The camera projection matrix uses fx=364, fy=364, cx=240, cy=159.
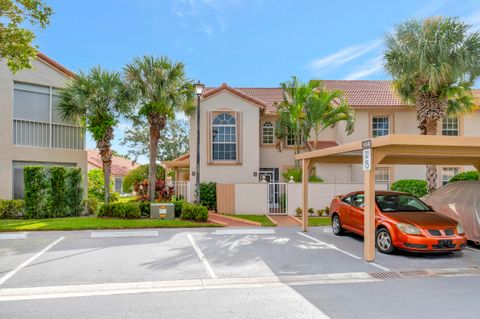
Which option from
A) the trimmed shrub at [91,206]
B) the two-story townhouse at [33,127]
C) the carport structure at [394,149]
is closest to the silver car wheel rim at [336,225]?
the carport structure at [394,149]

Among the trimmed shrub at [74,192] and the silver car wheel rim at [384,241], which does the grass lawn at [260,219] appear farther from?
the trimmed shrub at [74,192]

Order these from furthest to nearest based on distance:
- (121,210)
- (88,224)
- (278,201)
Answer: (278,201) < (121,210) < (88,224)

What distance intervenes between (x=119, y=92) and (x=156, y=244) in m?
9.27

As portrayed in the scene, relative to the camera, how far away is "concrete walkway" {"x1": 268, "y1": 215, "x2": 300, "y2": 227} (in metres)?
15.0

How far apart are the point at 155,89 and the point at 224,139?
5075 mm

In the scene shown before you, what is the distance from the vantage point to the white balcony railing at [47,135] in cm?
1688

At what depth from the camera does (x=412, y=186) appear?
19.5 metres

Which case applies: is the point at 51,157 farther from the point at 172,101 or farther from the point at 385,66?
the point at 385,66

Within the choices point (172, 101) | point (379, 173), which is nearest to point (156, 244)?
point (172, 101)

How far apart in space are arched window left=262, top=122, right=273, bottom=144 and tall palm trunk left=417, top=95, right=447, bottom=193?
8576 mm

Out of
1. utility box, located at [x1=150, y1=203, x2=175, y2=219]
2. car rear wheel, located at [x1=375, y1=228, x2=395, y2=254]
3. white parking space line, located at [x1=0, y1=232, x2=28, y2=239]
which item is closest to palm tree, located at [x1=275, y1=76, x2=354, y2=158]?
utility box, located at [x1=150, y1=203, x2=175, y2=219]

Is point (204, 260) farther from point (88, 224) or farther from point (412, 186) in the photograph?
point (412, 186)

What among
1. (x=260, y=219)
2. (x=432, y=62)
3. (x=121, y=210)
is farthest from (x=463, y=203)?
(x=121, y=210)

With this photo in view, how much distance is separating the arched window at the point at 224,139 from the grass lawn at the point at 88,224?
237 inches
